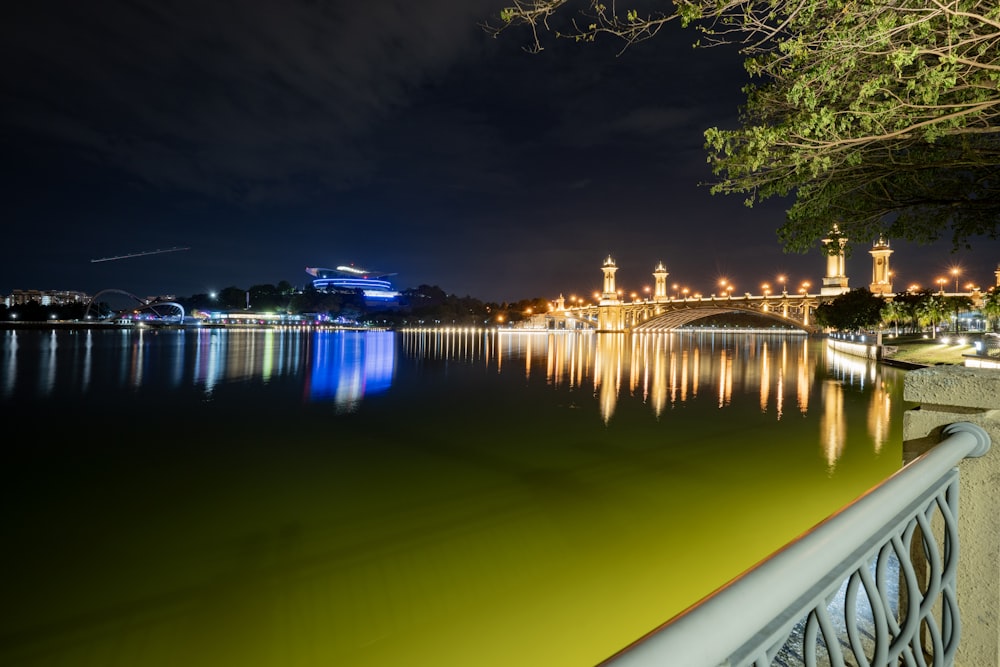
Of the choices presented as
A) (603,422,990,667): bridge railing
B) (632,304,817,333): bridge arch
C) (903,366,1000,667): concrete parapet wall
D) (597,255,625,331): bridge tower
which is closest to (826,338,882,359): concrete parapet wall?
(632,304,817,333): bridge arch

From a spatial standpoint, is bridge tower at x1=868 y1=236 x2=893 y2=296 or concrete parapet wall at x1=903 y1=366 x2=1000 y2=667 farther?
bridge tower at x1=868 y1=236 x2=893 y2=296

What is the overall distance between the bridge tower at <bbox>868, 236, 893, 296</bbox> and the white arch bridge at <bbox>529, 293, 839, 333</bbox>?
36.5 ft

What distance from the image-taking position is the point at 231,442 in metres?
16.3

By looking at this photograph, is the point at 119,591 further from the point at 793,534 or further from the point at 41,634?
the point at 793,534

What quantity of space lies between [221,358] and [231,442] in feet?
112

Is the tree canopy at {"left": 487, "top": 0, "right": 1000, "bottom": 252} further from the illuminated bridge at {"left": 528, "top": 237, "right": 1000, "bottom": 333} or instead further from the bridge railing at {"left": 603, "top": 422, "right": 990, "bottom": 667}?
the illuminated bridge at {"left": 528, "top": 237, "right": 1000, "bottom": 333}

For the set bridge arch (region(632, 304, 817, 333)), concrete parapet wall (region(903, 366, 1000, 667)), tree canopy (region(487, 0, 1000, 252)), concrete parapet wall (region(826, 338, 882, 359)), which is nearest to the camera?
concrete parapet wall (region(903, 366, 1000, 667))

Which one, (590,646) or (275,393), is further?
(275,393)

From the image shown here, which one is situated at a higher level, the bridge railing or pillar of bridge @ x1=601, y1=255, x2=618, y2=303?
pillar of bridge @ x1=601, y1=255, x2=618, y2=303

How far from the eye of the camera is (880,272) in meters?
104

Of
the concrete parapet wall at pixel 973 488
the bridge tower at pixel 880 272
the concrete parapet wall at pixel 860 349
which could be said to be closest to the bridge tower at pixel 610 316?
the bridge tower at pixel 880 272

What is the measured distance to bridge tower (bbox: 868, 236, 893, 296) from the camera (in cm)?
10107

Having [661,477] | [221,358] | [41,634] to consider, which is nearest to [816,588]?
[41,634]

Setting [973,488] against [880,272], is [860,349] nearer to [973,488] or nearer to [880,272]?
[973,488]
